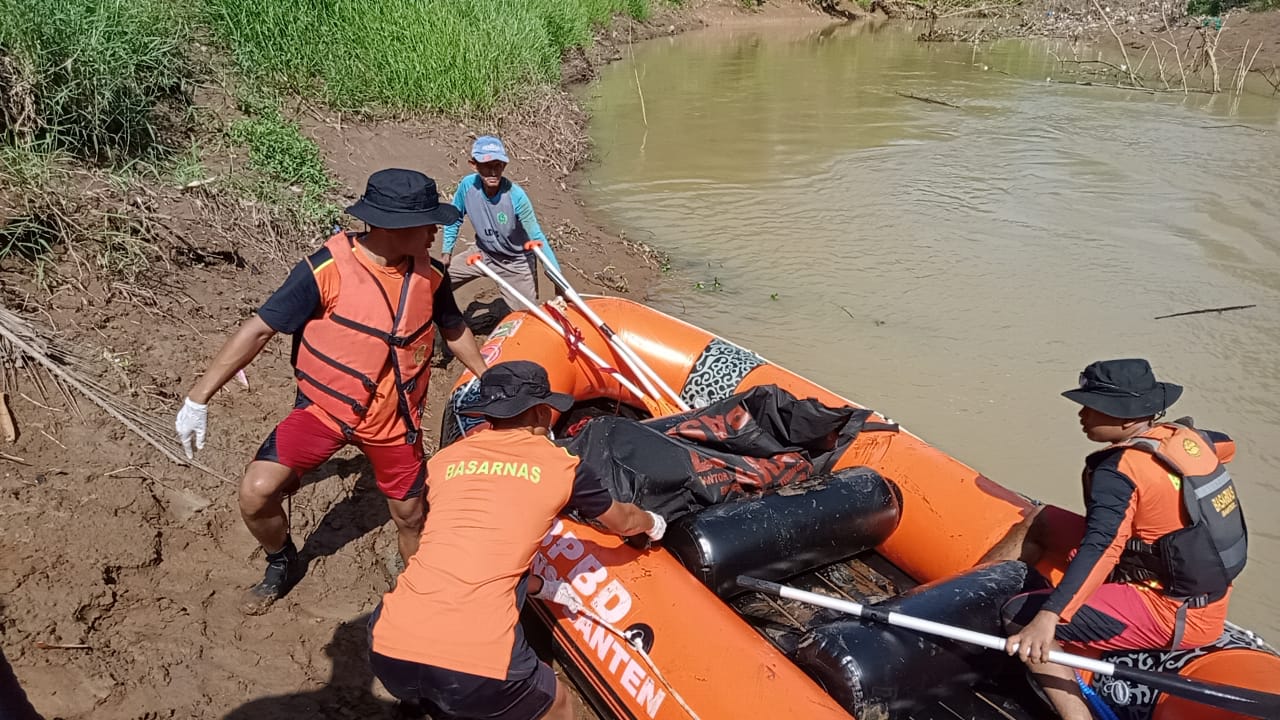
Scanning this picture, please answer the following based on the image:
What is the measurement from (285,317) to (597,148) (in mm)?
8654

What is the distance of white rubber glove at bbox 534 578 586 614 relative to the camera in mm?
2971

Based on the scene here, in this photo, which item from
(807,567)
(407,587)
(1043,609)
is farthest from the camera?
(807,567)

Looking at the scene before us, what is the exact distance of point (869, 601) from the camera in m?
3.42

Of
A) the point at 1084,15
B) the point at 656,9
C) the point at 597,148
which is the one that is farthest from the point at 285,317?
the point at 1084,15

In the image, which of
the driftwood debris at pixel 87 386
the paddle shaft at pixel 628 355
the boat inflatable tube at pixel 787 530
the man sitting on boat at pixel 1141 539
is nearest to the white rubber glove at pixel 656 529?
the boat inflatable tube at pixel 787 530

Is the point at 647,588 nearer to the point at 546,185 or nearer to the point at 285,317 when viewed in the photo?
the point at 285,317

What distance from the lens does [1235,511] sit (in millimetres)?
2484

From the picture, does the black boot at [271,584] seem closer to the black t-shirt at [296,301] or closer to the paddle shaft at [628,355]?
the black t-shirt at [296,301]

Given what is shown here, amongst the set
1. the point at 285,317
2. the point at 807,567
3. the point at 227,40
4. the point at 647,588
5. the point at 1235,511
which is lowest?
the point at 807,567

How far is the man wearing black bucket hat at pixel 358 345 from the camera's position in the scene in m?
2.66

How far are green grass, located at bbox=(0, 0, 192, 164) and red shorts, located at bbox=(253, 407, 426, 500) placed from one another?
3.13 meters

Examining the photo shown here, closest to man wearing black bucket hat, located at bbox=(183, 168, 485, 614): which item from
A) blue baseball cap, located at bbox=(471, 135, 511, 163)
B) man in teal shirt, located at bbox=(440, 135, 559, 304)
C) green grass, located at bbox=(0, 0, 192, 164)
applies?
blue baseball cap, located at bbox=(471, 135, 511, 163)

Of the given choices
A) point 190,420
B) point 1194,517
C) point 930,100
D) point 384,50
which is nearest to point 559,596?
point 190,420

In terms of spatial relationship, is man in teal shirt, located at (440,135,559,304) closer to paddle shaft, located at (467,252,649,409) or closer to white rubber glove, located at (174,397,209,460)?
paddle shaft, located at (467,252,649,409)
